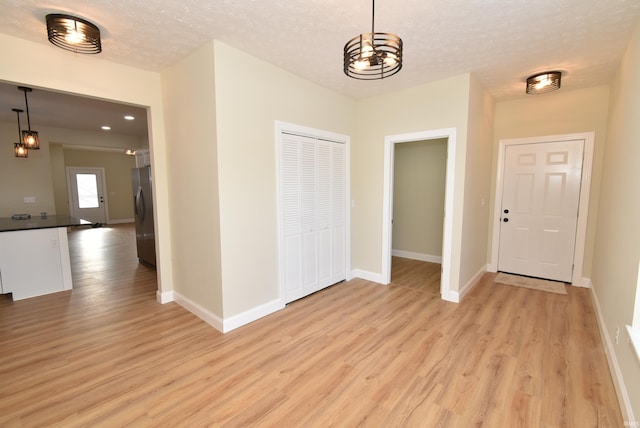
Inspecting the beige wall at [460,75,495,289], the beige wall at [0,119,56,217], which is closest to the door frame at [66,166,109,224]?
the beige wall at [0,119,56,217]

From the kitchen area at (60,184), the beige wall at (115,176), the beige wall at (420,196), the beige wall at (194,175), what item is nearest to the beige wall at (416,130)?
the beige wall at (420,196)

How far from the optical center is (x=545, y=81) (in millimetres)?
3246

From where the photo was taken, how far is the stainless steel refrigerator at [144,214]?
4633 mm

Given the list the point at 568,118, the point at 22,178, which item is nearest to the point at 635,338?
the point at 568,118

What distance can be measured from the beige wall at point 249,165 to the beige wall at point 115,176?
32.7 ft

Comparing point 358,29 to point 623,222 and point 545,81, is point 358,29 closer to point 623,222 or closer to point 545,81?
point 545,81

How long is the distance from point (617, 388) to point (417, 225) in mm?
3772

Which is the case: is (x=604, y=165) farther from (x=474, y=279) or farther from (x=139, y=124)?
(x=139, y=124)

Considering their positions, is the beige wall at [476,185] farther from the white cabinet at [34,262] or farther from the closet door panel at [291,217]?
the white cabinet at [34,262]

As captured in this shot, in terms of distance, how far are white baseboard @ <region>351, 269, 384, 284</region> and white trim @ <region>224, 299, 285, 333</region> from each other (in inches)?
58.7

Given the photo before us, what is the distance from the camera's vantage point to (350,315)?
322 centimetres

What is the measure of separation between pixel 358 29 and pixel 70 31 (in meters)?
2.21

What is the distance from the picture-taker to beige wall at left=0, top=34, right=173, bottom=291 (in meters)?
2.48

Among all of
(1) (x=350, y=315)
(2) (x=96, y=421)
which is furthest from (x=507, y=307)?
(2) (x=96, y=421)
